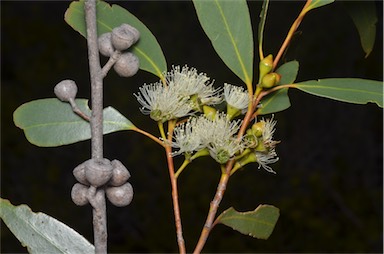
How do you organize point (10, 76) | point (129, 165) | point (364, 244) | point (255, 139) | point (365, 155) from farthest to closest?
point (10, 76) < point (365, 155) < point (129, 165) < point (364, 244) < point (255, 139)

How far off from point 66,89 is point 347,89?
24cm

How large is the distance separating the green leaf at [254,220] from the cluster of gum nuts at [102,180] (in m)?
0.12

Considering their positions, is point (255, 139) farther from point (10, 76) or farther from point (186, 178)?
point (10, 76)

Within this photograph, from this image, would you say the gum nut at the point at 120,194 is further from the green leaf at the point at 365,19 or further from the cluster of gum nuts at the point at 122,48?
the green leaf at the point at 365,19

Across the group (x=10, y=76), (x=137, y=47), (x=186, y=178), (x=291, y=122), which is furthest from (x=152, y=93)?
(x=10, y=76)

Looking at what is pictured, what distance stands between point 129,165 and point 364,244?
0.92m

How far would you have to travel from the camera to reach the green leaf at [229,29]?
2.03 ft

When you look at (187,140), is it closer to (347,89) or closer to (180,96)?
(180,96)

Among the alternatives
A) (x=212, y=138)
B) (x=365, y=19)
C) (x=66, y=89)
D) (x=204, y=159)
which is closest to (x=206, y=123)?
(x=212, y=138)

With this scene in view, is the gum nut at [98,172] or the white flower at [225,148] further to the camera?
the white flower at [225,148]

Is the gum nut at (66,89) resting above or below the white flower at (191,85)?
above

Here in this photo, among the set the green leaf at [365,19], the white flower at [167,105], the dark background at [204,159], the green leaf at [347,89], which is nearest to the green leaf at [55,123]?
the white flower at [167,105]

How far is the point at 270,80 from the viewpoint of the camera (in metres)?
0.57

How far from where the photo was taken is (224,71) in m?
2.84
